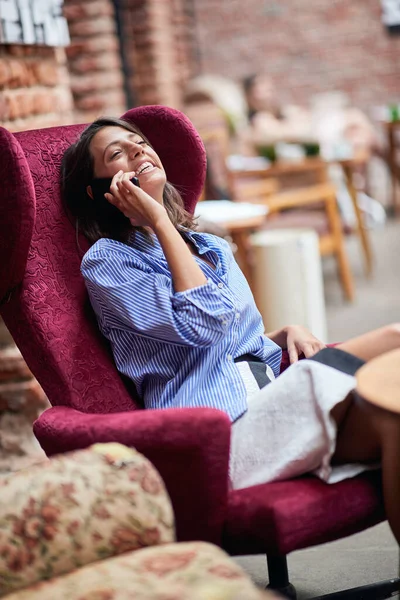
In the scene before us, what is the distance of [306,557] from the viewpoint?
7.16ft

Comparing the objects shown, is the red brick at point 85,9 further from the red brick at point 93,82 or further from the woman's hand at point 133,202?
the woman's hand at point 133,202

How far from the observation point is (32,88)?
2.71 metres

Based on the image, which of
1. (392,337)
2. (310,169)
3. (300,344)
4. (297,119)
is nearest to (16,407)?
(300,344)

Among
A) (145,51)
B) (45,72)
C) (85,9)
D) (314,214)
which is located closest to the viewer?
(45,72)

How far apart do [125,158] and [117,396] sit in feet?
1.64

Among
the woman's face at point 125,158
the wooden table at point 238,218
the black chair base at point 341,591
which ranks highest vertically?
the woman's face at point 125,158

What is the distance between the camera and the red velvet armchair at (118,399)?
1.46 meters

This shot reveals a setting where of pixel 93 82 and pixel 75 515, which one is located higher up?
pixel 93 82

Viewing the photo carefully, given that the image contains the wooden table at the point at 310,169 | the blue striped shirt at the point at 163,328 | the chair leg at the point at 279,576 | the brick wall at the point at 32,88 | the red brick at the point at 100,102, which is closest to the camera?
the blue striped shirt at the point at 163,328

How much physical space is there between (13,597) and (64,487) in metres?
0.16

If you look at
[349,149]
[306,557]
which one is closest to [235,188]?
[349,149]

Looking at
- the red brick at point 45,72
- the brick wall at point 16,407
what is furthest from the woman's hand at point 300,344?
the red brick at point 45,72

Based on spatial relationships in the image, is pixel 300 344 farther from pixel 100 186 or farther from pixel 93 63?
Answer: pixel 93 63

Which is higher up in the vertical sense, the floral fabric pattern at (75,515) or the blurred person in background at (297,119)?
the floral fabric pattern at (75,515)
